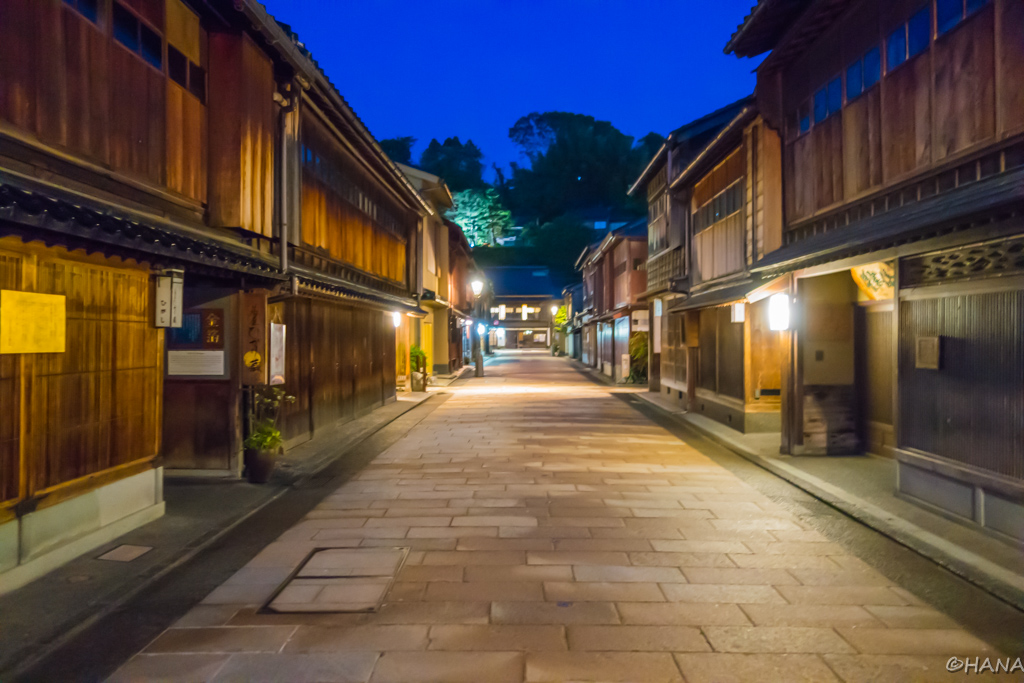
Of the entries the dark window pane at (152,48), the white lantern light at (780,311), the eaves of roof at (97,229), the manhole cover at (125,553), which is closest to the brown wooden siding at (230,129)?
the dark window pane at (152,48)

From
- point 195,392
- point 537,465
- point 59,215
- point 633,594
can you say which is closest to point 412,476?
point 537,465

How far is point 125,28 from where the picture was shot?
26.0ft

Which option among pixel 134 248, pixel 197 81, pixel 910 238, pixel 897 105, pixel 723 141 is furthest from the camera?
pixel 723 141

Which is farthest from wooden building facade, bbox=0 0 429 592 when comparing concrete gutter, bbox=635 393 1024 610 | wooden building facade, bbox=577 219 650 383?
wooden building facade, bbox=577 219 650 383

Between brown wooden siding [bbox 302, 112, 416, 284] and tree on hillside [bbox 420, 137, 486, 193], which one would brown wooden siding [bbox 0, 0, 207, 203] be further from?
tree on hillside [bbox 420, 137, 486, 193]

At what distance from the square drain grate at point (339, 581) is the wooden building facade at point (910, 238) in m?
6.97

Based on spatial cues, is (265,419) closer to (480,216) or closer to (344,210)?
(344,210)

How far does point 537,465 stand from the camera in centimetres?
1158

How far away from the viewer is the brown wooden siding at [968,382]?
6910mm

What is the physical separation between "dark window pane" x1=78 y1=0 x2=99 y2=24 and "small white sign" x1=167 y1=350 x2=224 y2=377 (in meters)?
4.98

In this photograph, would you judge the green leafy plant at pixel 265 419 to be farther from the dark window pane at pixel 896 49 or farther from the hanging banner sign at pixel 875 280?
the dark window pane at pixel 896 49

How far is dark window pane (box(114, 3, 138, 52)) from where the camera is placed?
25.4ft

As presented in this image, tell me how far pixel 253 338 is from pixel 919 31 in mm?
11541

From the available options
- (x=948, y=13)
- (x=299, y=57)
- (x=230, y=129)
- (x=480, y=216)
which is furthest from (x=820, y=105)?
(x=480, y=216)
